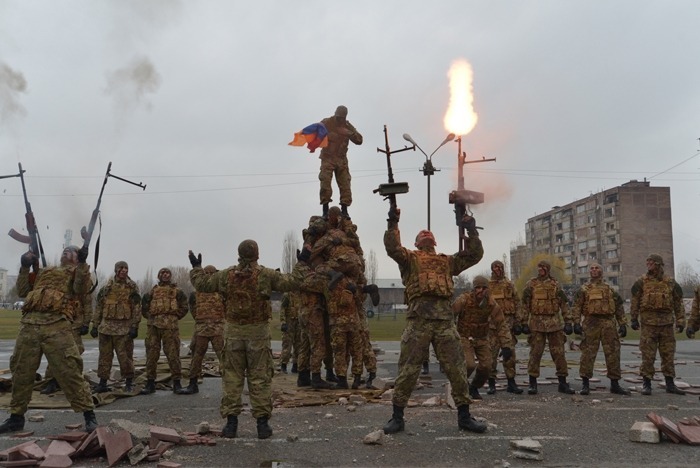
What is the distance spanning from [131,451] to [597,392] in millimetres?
8180

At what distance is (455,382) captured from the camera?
698 cm

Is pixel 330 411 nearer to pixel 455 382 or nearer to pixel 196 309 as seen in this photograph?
pixel 455 382

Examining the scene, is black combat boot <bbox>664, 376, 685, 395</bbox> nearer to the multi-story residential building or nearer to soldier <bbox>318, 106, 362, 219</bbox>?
soldier <bbox>318, 106, 362, 219</bbox>

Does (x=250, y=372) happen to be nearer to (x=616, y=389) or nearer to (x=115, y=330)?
(x=115, y=330)

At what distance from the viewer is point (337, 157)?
11.7 m

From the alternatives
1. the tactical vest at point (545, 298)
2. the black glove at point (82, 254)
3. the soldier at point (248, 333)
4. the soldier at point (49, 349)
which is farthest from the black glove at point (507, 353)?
the black glove at point (82, 254)

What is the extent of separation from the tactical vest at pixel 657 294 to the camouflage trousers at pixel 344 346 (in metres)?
5.47

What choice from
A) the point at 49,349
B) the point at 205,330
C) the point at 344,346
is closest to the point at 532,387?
the point at 344,346

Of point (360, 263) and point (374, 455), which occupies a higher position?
point (360, 263)

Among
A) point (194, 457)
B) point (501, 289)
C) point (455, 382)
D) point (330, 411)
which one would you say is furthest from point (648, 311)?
point (194, 457)

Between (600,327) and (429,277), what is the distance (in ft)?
15.4

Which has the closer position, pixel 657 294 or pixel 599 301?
pixel 599 301

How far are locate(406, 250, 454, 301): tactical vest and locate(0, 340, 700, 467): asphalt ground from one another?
1785 mm

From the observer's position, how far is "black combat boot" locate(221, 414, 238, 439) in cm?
676
